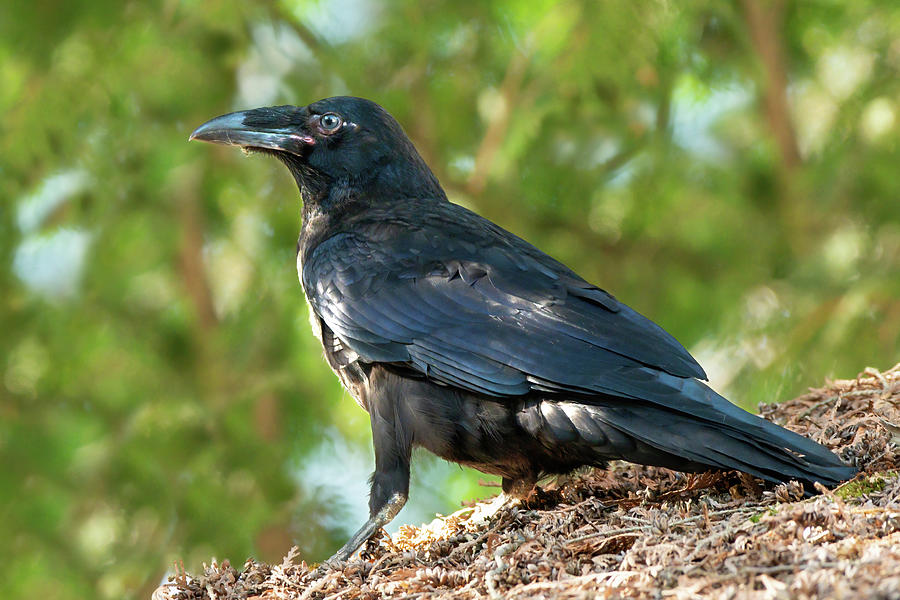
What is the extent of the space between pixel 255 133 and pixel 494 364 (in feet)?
5.93

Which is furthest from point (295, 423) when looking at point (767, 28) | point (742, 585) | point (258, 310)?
point (742, 585)

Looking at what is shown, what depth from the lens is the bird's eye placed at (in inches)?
175

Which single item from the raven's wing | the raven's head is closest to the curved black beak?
the raven's head

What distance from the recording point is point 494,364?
10.7ft

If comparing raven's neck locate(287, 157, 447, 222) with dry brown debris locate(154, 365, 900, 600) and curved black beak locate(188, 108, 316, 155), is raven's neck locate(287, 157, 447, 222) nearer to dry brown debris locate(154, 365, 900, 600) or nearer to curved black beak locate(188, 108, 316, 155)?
curved black beak locate(188, 108, 316, 155)

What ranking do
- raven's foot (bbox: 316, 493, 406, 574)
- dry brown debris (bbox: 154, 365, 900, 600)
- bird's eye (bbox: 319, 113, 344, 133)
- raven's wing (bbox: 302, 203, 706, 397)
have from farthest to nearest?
bird's eye (bbox: 319, 113, 344, 133)
raven's foot (bbox: 316, 493, 406, 574)
raven's wing (bbox: 302, 203, 706, 397)
dry brown debris (bbox: 154, 365, 900, 600)

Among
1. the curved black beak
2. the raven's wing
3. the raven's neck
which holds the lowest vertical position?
the raven's wing

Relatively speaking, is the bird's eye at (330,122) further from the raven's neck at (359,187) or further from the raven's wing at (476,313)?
the raven's wing at (476,313)

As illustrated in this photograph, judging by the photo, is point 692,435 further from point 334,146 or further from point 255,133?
point 255,133

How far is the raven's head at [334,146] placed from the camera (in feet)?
14.5

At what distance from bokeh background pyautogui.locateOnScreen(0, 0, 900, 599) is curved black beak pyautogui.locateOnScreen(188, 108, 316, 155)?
199 centimetres

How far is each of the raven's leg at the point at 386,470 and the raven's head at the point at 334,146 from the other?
1257mm

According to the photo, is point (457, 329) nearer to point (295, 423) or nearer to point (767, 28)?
point (295, 423)

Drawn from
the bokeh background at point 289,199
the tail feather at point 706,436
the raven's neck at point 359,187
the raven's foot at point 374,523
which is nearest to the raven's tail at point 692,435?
the tail feather at point 706,436
